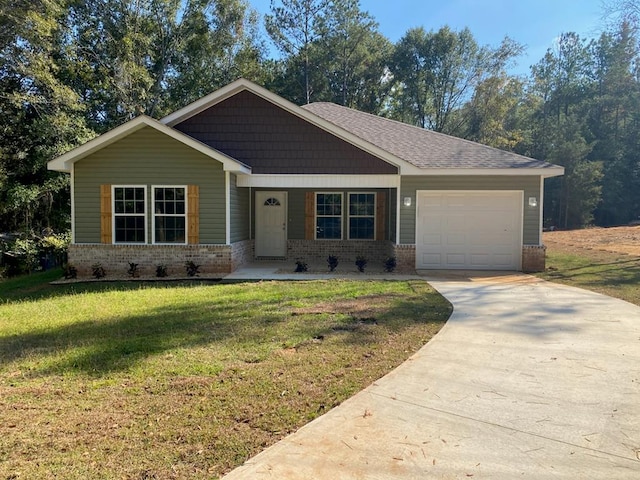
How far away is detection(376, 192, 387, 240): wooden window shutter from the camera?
563 inches

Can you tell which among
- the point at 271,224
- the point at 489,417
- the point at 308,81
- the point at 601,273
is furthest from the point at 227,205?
the point at 308,81

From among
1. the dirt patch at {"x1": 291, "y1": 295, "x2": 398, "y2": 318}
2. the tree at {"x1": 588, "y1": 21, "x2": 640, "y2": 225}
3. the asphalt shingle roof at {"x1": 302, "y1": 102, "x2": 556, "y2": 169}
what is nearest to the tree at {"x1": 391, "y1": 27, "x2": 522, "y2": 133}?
the tree at {"x1": 588, "y1": 21, "x2": 640, "y2": 225}

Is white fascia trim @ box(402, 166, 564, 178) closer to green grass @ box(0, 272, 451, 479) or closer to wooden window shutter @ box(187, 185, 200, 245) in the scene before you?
green grass @ box(0, 272, 451, 479)

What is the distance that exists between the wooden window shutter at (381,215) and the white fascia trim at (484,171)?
273 cm

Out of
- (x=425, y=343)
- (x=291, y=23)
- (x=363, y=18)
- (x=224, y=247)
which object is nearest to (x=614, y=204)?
(x=363, y=18)

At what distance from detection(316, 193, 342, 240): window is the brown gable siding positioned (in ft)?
7.09

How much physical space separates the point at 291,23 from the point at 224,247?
26805 mm

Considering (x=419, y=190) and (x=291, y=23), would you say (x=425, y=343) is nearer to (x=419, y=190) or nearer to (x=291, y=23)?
(x=419, y=190)

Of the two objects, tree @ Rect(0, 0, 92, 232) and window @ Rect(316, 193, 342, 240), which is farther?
tree @ Rect(0, 0, 92, 232)

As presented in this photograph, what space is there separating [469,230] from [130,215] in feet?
28.7

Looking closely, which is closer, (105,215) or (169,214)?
(105,215)

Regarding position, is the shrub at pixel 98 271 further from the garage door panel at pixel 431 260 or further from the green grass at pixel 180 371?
the garage door panel at pixel 431 260

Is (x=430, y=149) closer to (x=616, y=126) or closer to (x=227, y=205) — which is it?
(x=227, y=205)

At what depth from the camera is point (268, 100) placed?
41.2 ft
